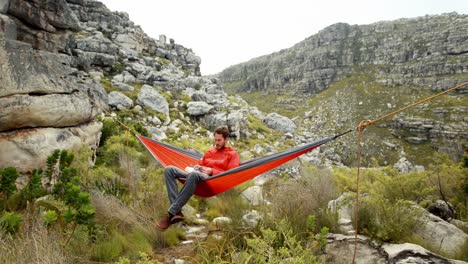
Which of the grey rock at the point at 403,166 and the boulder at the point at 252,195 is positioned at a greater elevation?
the boulder at the point at 252,195

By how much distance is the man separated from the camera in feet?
7.54

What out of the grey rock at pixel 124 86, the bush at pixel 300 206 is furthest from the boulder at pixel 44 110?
the grey rock at pixel 124 86

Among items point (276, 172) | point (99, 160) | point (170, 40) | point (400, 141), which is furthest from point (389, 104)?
point (99, 160)

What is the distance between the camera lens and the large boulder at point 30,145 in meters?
2.68

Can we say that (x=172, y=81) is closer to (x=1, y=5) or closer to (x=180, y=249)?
(x=1, y=5)

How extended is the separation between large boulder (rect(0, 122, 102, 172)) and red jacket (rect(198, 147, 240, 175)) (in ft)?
5.56

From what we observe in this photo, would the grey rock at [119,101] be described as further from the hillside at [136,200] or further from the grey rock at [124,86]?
the hillside at [136,200]

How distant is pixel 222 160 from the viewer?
2.88 m

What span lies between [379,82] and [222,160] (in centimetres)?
4409

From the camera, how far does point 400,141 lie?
3081 cm

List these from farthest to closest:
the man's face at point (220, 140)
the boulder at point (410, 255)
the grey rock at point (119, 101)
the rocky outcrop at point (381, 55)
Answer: the rocky outcrop at point (381, 55) → the grey rock at point (119, 101) → the man's face at point (220, 140) → the boulder at point (410, 255)

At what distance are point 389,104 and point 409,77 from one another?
8245 mm

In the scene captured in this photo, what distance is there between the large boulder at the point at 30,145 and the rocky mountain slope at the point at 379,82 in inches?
826

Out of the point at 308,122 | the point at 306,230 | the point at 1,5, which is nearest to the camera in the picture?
the point at 306,230
